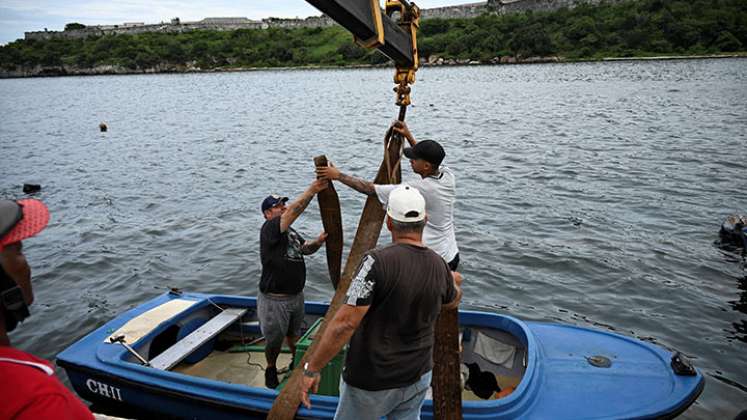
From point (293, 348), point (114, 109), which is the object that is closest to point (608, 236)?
point (293, 348)

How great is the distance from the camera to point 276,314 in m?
5.98

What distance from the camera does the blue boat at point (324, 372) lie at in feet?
17.1

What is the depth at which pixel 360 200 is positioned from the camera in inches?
703

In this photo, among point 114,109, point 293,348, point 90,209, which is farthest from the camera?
point 114,109

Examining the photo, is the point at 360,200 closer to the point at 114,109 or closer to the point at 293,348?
the point at 293,348

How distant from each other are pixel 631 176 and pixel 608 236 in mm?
6453

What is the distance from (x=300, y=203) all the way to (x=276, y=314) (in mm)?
1465

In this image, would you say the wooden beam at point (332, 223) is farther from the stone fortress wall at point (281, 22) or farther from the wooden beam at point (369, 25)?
the stone fortress wall at point (281, 22)

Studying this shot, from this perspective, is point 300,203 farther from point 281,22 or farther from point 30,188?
point 281,22

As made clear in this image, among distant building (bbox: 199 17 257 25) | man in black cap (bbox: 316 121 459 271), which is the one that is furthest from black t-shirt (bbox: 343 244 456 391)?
distant building (bbox: 199 17 257 25)

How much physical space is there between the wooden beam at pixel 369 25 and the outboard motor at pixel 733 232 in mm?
11204

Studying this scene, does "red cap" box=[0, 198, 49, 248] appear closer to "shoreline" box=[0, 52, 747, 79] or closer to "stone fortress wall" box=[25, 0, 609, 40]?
"shoreline" box=[0, 52, 747, 79]

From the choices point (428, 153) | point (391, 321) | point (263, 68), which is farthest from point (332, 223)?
point (263, 68)

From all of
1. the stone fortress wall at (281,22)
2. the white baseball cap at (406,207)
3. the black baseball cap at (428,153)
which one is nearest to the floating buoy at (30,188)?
the black baseball cap at (428,153)
